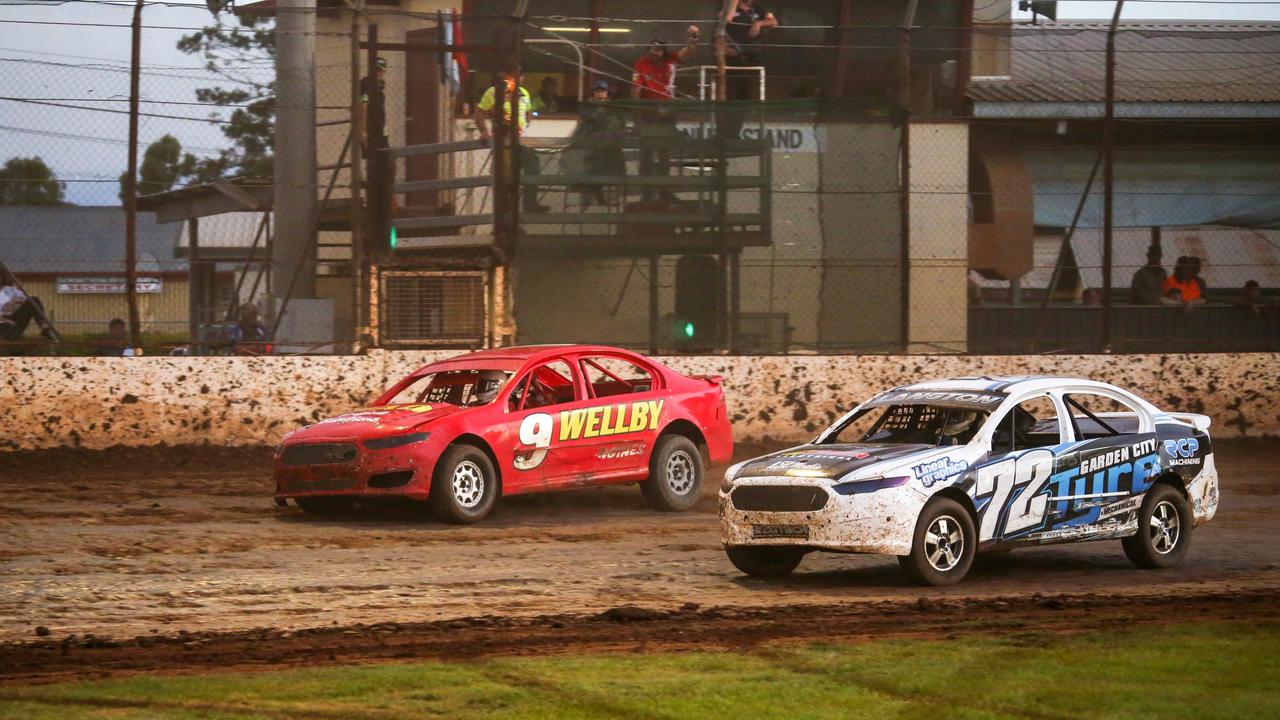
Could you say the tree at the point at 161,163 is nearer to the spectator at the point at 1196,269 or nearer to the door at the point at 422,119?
the door at the point at 422,119

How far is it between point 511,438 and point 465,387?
82 cm

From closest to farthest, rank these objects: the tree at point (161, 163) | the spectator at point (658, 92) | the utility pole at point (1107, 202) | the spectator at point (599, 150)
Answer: the tree at point (161, 163), the spectator at point (599, 150), the spectator at point (658, 92), the utility pole at point (1107, 202)

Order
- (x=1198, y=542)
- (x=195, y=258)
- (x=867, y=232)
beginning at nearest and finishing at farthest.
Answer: (x=1198, y=542) → (x=195, y=258) → (x=867, y=232)

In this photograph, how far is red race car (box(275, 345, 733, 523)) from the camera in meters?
12.6

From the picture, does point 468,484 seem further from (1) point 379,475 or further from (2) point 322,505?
(2) point 322,505

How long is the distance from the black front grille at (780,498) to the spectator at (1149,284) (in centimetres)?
1100

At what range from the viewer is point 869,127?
19.0 metres

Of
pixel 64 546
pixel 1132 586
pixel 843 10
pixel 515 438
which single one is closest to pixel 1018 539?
pixel 1132 586

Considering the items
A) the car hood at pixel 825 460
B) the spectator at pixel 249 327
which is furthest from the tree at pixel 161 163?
the car hood at pixel 825 460

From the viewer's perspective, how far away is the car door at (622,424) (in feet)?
44.6

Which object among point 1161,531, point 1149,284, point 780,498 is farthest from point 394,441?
point 1149,284

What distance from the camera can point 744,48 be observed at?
64.1ft

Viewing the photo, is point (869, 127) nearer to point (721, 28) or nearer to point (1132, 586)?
point (721, 28)

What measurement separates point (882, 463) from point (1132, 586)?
176cm
